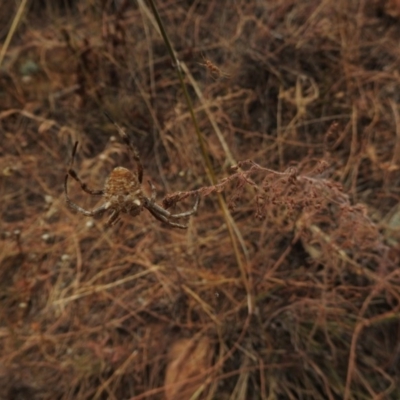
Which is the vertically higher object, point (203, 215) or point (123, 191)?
point (123, 191)

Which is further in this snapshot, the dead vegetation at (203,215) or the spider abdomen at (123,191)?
the dead vegetation at (203,215)

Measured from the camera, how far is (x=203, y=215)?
1.93 m

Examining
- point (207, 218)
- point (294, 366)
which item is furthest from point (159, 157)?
point (294, 366)

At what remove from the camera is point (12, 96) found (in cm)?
235

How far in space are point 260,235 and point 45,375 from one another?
847 millimetres

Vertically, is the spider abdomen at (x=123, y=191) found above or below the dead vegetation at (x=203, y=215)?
above

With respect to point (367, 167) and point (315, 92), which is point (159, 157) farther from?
point (367, 167)

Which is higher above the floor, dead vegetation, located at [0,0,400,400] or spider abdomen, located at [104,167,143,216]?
spider abdomen, located at [104,167,143,216]

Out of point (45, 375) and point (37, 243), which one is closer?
→ point (45, 375)

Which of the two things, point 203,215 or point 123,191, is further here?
point 203,215

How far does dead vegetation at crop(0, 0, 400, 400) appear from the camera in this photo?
1721 mm

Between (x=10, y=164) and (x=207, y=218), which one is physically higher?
(x=207, y=218)

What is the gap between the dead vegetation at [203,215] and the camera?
172 centimetres

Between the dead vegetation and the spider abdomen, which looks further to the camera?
the dead vegetation
